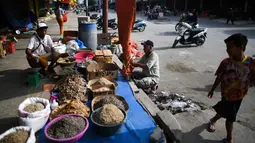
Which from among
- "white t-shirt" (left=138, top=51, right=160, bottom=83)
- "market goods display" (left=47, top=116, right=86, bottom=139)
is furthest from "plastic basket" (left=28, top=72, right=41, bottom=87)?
"white t-shirt" (left=138, top=51, right=160, bottom=83)

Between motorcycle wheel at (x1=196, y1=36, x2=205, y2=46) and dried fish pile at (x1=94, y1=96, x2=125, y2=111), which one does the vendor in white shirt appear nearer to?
dried fish pile at (x1=94, y1=96, x2=125, y2=111)

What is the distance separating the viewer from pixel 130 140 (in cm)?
268

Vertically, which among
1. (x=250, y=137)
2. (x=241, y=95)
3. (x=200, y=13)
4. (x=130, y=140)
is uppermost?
(x=200, y=13)

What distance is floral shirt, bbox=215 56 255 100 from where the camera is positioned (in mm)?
2611

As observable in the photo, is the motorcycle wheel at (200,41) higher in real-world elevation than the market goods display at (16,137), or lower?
higher

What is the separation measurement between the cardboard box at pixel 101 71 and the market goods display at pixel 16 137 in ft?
6.85

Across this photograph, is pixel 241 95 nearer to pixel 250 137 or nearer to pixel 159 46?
pixel 250 137

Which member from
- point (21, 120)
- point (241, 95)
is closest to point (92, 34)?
point (21, 120)

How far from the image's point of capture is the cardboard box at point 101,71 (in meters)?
→ 4.27

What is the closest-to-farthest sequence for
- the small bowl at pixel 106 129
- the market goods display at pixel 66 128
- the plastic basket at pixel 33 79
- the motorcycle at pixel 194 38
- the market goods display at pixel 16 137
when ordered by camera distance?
the market goods display at pixel 16 137 < the market goods display at pixel 66 128 < the small bowl at pixel 106 129 < the plastic basket at pixel 33 79 < the motorcycle at pixel 194 38

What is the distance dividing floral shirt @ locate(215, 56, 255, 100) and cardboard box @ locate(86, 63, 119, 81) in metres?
2.42

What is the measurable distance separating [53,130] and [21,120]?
0.50 metres

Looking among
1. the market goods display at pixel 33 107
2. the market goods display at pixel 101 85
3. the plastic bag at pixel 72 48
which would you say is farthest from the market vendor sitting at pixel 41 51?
the market goods display at pixel 33 107

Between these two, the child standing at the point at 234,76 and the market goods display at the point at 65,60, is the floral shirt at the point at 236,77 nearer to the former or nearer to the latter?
the child standing at the point at 234,76
